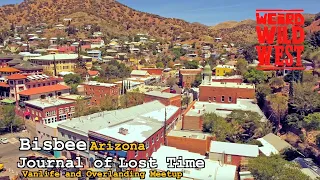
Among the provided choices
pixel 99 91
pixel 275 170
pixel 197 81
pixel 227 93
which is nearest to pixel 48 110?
pixel 99 91

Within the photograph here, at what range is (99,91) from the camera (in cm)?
5216

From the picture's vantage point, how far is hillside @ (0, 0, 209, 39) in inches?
5404

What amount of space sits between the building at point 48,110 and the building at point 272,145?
93.0ft

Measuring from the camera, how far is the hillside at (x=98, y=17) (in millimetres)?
137250

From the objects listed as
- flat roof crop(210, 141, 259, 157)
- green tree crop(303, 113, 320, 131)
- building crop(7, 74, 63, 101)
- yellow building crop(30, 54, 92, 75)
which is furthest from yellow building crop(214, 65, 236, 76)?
flat roof crop(210, 141, 259, 157)

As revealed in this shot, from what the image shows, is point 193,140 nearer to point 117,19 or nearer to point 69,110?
point 69,110

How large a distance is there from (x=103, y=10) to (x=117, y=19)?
1012cm

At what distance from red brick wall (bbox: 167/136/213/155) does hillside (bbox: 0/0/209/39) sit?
4030 inches

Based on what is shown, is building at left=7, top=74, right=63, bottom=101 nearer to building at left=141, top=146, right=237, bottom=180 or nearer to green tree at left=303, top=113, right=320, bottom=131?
building at left=141, top=146, right=237, bottom=180

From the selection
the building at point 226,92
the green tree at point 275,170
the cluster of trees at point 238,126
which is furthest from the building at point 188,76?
the green tree at point 275,170

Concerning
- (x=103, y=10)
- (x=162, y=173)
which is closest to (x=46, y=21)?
(x=103, y=10)

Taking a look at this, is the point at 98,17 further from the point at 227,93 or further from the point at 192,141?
the point at 192,141

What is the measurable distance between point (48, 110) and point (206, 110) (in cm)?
2236

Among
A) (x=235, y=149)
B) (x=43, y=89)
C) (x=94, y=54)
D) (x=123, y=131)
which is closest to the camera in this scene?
(x=235, y=149)
